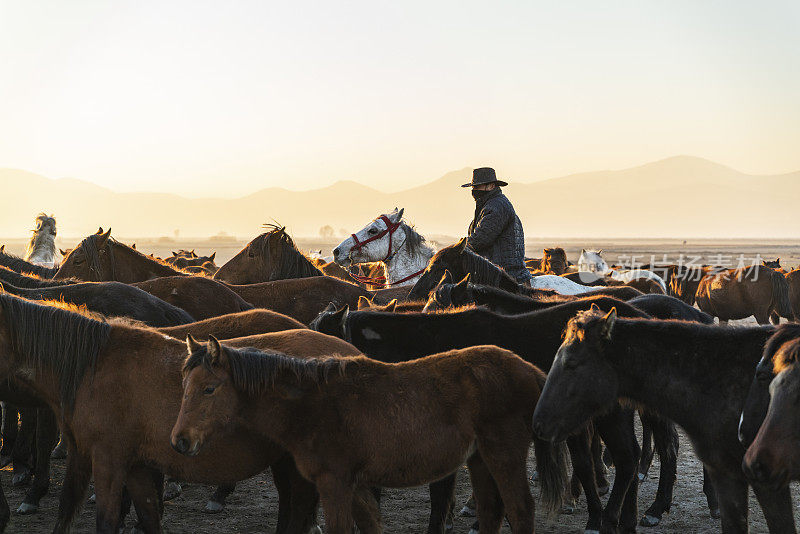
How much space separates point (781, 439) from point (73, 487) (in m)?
4.12

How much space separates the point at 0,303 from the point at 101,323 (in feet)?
2.03

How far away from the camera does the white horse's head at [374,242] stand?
10.9m

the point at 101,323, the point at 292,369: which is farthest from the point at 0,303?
the point at 292,369

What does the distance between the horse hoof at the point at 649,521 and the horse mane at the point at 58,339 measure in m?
4.39

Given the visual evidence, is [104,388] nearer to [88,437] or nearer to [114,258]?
[88,437]

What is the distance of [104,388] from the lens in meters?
4.78

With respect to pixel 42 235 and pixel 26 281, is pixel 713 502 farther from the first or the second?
pixel 42 235

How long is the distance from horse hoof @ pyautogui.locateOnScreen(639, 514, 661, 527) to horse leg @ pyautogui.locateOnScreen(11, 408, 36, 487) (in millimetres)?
5479

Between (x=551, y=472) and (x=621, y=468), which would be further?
(x=621, y=468)

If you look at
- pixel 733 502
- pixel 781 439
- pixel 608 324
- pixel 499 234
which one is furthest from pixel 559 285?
pixel 781 439

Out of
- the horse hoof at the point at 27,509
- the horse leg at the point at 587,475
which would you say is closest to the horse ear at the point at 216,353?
the horse leg at the point at 587,475

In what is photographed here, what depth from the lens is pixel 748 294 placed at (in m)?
20.6

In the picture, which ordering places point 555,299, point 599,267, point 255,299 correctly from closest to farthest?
point 555,299 → point 255,299 → point 599,267

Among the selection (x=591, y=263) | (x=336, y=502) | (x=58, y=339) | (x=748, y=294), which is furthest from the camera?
(x=591, y=263)
